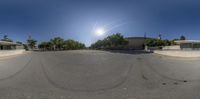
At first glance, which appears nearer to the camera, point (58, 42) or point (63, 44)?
point (58, 42)

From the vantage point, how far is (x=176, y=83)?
260 inches

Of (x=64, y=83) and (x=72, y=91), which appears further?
(x=64, y=83)

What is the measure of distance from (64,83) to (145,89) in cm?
293

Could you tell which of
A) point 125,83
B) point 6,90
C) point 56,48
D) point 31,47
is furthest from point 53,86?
point 31,47

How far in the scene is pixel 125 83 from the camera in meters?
6.64

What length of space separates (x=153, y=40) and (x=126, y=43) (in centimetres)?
1954

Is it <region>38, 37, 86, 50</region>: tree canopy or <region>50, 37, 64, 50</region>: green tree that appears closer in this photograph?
<region>50, 37, 64, 50</region>: green tree

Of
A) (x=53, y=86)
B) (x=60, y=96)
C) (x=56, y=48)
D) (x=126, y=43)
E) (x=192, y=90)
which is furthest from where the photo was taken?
(x=56, y=48)

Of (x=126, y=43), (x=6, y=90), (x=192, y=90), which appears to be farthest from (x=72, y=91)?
(x=126, y=43)

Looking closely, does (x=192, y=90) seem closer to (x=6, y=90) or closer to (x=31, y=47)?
(x=6, y=90)

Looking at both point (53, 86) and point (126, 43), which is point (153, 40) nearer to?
point (126, 43)

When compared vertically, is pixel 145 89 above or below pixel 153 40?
below

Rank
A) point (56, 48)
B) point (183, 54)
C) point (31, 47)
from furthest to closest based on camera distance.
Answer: point (31, 47), point (56, 48), point (183, 54)

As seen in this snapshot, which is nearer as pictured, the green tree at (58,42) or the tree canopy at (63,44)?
the green tree at (58,42)
